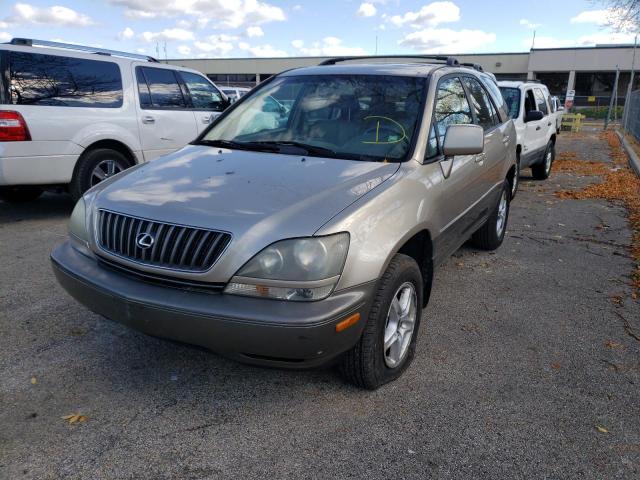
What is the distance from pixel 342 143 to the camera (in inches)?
134

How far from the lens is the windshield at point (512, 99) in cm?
896

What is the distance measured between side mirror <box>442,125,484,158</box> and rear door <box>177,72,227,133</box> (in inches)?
196

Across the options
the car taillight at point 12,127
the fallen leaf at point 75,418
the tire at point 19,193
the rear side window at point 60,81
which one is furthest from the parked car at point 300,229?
the tire at point 19,193

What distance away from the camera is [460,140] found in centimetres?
333

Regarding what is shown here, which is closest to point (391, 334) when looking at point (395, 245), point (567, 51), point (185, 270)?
point (395, 245)

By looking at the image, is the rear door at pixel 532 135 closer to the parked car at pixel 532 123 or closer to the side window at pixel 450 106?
the parked car at pixel 532 123

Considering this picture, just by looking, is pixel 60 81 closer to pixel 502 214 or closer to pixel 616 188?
pixel 502 214

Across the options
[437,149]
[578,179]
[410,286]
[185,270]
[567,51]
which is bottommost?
[578,179]

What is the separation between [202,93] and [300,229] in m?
6.01

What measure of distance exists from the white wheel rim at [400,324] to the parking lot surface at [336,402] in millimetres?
167

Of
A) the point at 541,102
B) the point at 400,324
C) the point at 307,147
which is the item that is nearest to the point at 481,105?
the point at 307,147

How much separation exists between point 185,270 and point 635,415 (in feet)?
7.90

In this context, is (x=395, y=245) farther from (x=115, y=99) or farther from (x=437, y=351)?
(x=115, y=99)

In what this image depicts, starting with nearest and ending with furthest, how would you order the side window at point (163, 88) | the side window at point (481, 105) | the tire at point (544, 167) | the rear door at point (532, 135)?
the side window at point (481, 105), the side window at point (163, 88), the rear door at point (532, 135), the tire at point (544, 167)
